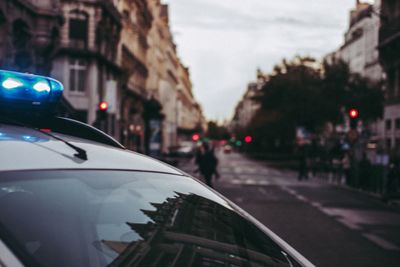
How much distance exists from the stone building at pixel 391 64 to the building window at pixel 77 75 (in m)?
19.2

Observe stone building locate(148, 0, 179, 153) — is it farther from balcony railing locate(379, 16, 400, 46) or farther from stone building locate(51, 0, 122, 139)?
balcony railing locate(379, 16, 400, 46)

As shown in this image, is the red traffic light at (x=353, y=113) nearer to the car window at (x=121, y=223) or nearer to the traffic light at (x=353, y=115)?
the traffic light at (x=353, y=115)

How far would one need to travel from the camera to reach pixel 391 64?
142 ft

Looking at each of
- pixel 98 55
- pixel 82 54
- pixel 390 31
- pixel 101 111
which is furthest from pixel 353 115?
pixel 82 54

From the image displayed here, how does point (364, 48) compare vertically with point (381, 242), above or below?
above

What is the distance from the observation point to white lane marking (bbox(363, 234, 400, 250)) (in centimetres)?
1074

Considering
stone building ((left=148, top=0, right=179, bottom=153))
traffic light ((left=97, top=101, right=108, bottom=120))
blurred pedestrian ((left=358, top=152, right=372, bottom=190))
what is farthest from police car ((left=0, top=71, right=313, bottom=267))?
stone building ((left=148, top=0, right=179, bottom=153))

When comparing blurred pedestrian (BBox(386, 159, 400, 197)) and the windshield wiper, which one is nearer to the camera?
the windshield wiper

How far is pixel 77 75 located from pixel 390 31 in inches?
786

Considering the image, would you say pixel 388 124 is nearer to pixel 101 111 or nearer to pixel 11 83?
pixel 101 111

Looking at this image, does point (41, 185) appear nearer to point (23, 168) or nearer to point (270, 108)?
point (23, 168)

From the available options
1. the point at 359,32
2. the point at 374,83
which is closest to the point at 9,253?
the point at 374,83

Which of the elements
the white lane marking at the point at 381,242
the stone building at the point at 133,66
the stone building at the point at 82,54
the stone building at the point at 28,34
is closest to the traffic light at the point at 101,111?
the stone building at the point at 28,34

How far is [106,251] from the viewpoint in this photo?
A: 83.5 inches
